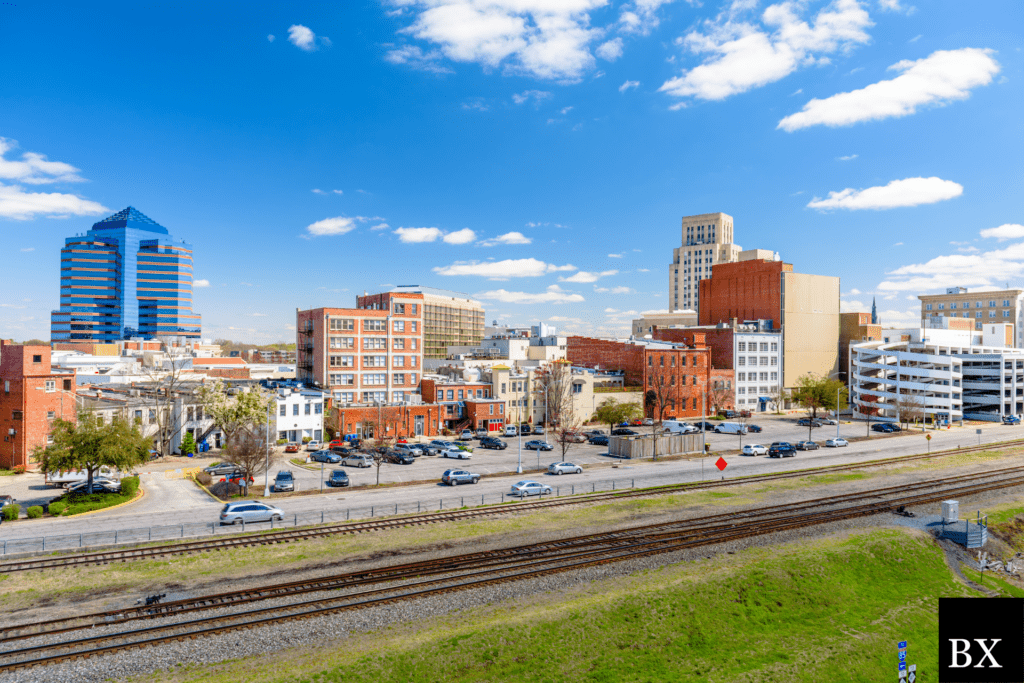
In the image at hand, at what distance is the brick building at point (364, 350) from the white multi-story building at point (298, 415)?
29.6 feet

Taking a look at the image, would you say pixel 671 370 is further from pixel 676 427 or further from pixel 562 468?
pixel 562 468

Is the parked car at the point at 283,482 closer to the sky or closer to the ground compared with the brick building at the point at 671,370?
closer to the ground

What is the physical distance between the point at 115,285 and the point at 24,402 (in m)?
165

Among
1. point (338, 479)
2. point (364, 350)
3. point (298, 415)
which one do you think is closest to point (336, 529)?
point (338, 479)

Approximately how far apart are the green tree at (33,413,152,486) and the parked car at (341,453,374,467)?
59.4 ft

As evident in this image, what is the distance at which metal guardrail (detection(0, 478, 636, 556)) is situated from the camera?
105 feet

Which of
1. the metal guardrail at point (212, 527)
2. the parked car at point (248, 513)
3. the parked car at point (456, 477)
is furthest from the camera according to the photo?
the parked car at point (456, 477)

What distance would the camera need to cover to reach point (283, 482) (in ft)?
154

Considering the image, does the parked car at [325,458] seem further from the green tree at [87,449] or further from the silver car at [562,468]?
the silver car at [562,468]

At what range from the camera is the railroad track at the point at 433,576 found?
2127cm

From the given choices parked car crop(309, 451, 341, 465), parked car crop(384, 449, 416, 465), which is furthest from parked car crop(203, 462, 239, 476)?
parked car crop(384, 449, 416, 465)

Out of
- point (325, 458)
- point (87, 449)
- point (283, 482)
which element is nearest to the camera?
point (87, 449)

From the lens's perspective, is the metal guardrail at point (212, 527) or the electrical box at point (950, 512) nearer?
the metal guardrail at point (212, 527)

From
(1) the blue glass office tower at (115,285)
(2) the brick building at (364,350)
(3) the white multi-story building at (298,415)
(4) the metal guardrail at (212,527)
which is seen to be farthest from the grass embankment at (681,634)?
(1) the blue glass office tower at (115,285)
